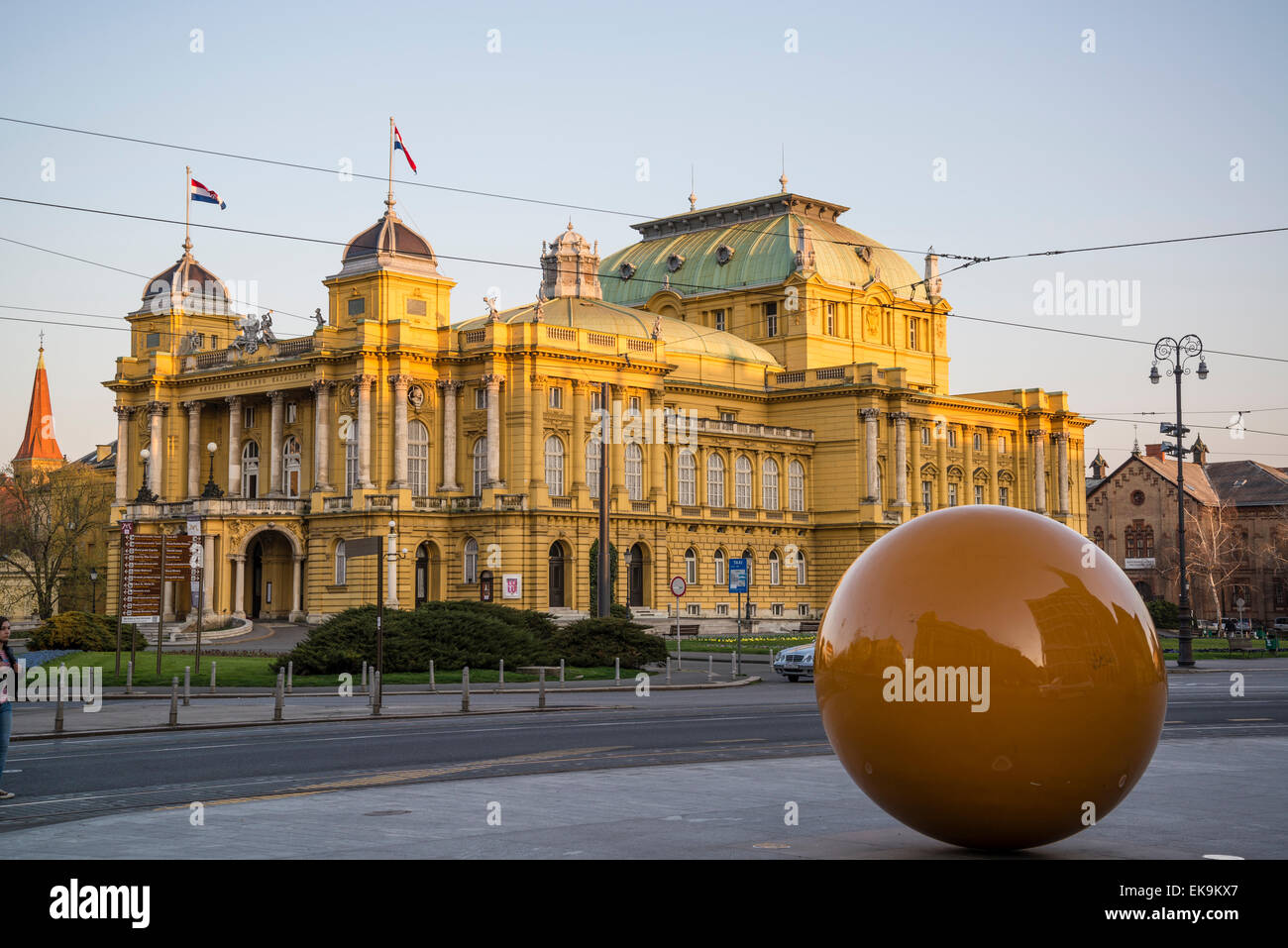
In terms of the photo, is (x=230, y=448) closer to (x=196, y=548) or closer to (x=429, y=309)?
(x=429, y=309)

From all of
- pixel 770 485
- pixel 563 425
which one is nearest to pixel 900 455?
pixel 770 485

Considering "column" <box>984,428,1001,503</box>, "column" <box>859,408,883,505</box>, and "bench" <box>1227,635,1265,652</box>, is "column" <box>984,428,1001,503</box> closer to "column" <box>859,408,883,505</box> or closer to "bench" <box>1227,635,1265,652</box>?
"column" <box>859,408,883,505</box>

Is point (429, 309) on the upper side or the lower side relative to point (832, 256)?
lower

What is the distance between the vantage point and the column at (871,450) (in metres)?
96.4

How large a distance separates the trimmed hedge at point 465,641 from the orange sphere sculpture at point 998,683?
118 ft

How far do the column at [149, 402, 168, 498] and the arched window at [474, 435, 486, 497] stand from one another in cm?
1940

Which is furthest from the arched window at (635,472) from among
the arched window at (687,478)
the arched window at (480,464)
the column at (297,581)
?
the column at (297,581)

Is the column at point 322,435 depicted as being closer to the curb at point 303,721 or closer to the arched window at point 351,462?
the arched window at point 351,462

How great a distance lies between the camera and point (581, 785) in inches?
730

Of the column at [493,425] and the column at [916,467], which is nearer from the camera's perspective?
the column at [493,425]

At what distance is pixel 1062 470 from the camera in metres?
113
